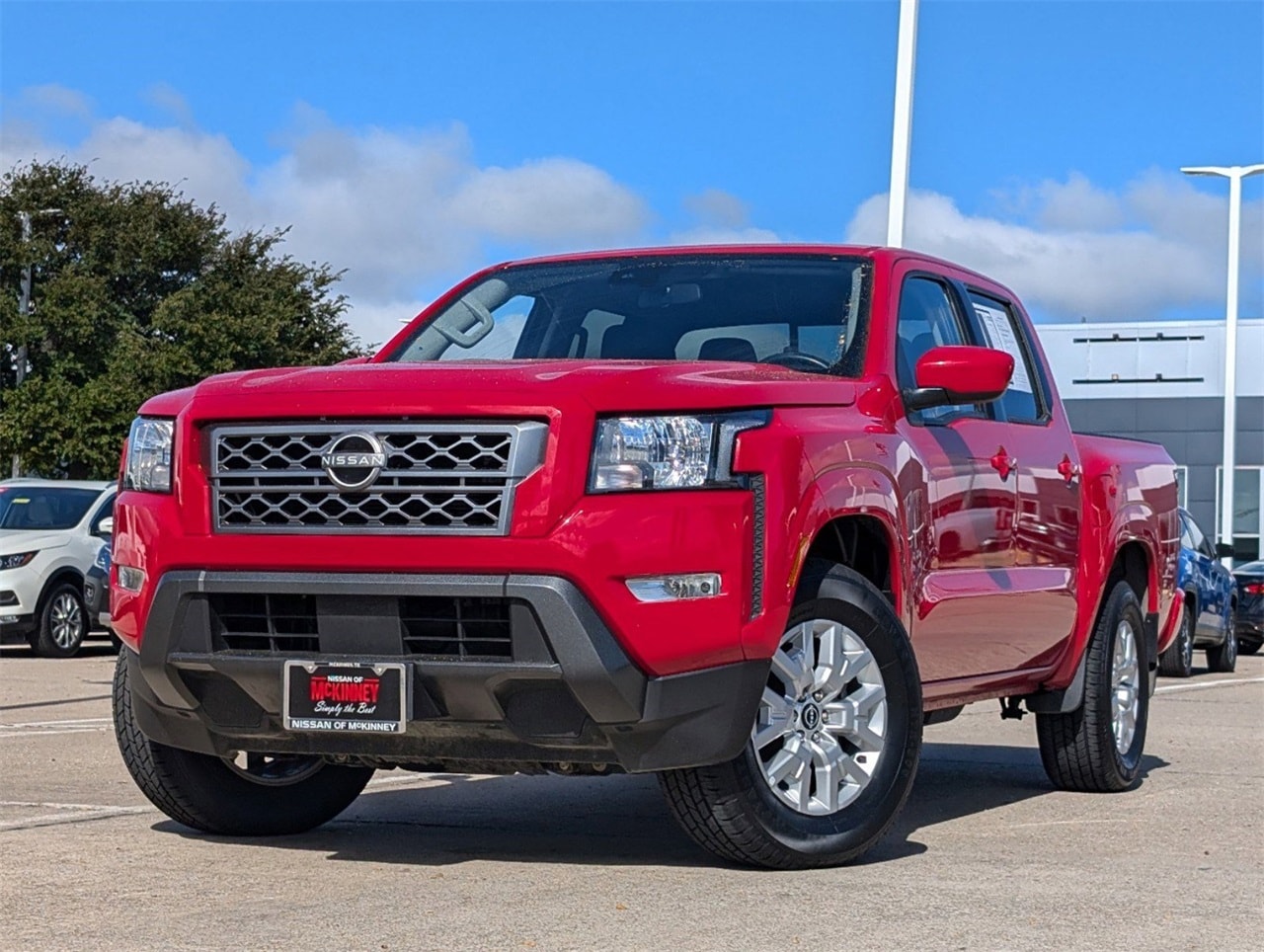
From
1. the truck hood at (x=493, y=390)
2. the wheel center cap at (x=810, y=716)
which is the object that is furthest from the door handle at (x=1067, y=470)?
the wheel center cap at (x=810, y=716)

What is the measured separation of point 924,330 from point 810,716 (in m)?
1.85

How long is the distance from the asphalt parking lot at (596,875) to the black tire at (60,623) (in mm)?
10846

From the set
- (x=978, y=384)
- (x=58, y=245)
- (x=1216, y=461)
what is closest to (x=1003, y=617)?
(x=978, y=384)

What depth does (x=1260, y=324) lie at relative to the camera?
195ft

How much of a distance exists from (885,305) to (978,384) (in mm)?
454

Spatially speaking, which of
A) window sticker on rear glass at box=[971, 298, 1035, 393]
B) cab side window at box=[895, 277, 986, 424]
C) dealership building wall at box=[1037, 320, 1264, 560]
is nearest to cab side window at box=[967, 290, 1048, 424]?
window sticker on rear glass at box=[971, 298, 1035, 393]

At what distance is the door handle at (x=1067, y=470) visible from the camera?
8.18m

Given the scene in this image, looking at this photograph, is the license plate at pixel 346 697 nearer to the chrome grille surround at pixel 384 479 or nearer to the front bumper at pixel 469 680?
the front bumper at pixel 469 680

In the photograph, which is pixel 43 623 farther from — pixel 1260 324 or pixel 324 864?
pixel 1260 324

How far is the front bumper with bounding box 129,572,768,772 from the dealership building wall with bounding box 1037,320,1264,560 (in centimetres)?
5270

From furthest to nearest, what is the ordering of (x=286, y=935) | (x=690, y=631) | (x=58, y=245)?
(x=58, y=245) → (x=690, y=631) → (x=286, y=935)

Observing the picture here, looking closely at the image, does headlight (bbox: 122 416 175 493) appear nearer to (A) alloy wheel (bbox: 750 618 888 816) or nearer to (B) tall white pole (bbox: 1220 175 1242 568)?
(A) alloy wheel (bbox: 750 618 888 816)

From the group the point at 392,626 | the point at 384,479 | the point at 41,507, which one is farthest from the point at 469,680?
the point at 41,507

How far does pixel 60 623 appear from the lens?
19.9 meters
